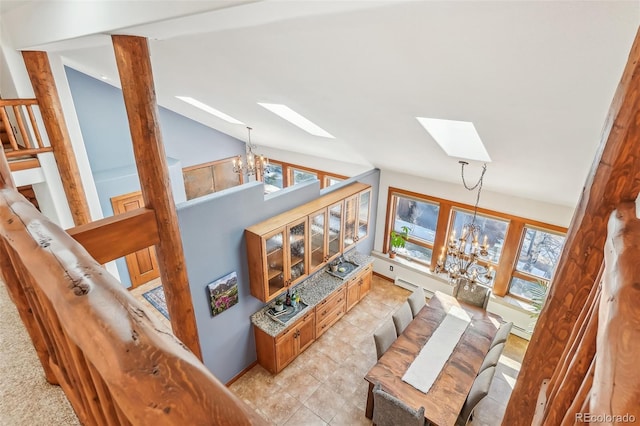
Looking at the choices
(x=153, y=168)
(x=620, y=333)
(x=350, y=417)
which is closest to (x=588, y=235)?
(x=620, y=333)

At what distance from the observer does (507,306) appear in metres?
5.07

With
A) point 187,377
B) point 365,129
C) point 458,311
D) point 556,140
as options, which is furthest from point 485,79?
point 458,311

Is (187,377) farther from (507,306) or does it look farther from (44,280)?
(507,306)

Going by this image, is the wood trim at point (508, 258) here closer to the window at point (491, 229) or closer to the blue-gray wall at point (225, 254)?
the window at point (491, 229)

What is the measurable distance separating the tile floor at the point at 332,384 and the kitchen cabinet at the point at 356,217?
1.39m

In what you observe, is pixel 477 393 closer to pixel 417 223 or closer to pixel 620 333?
pixel 620 333

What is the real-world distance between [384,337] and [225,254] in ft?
6.81

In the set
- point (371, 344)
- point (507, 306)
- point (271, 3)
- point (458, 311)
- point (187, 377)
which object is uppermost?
point (271, 3)

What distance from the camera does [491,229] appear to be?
17.1ft

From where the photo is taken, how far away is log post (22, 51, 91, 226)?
355cm

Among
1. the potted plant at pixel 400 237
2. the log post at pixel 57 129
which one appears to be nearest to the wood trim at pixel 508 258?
the potted plant at pixel 400 237

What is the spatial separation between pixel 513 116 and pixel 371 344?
3.75 metres

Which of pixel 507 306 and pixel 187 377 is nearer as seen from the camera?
pixel 187 377

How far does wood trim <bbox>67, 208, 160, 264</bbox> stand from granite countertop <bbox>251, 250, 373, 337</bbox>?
1.95 m
